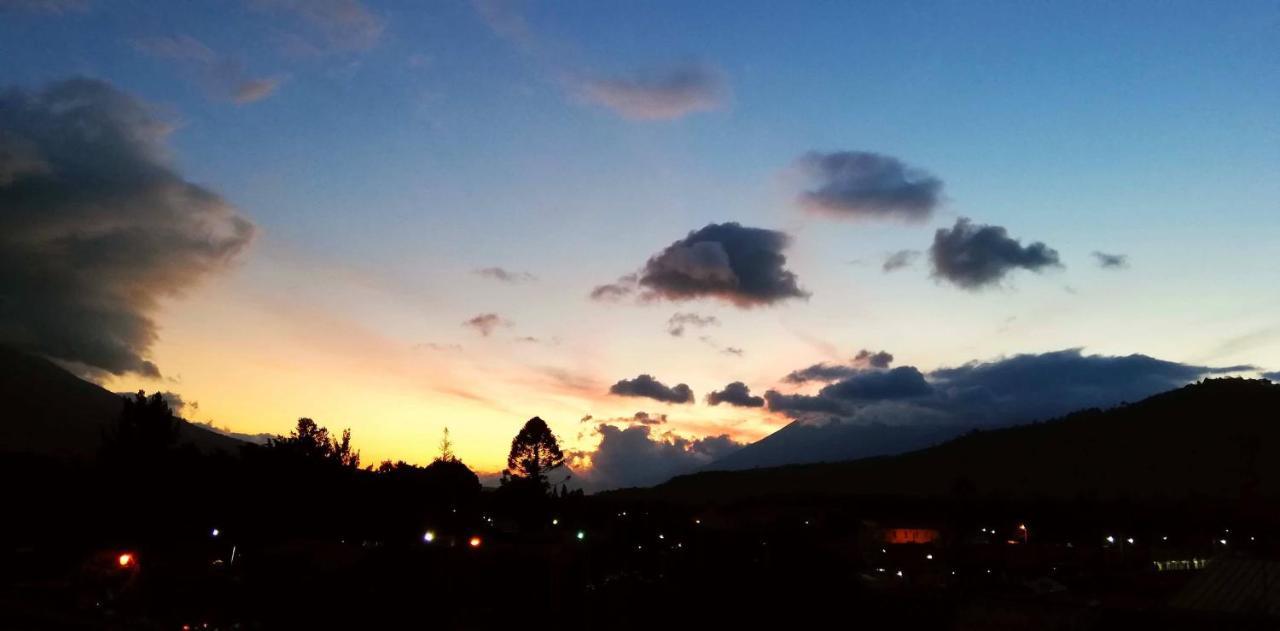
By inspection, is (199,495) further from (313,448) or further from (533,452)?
(533,452)

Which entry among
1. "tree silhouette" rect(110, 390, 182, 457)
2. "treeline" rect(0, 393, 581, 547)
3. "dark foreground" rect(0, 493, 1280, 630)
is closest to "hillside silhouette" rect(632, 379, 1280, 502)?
"dark foreground" rect(0, 493, 1280, 630)

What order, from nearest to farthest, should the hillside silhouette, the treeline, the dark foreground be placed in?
the dark foreground, the treeline, the hillside silhouette

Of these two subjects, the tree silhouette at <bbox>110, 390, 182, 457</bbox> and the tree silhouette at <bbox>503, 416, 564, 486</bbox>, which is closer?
the tree silhouette at <bbox>110, 390, 182, 457</bbox>

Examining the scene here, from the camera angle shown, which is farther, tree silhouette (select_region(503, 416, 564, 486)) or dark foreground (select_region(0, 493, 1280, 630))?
tree silhouette (select_region(503, 416, 564, 486))

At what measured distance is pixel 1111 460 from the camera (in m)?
109

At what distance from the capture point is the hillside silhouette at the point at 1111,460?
93.7m

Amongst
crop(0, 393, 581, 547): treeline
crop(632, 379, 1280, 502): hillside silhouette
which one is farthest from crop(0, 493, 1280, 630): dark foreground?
crop(632, 379, 1280, 502): hillside silhouette

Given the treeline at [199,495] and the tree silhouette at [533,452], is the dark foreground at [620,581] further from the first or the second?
the tree silhouette at [533,452]

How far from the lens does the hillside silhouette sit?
3688 inches

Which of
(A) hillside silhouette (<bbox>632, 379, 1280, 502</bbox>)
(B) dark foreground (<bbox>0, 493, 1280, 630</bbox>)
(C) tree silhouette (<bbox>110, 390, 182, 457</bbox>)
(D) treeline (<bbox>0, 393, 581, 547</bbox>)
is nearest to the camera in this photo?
(B) dark foreground (<bbox>0, 493, 1280, 630</bbox>)

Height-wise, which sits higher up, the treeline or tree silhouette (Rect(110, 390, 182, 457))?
tree silhouette (Rect(110, 390, 182, 457))

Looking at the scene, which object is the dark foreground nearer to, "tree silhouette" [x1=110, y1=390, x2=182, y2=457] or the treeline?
the treeline

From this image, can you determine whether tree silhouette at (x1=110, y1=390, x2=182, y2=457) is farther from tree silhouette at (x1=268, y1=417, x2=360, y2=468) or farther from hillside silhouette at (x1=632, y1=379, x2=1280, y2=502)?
hillside silhouette at (x1=632, y1=379, x2=1280, y2=502)

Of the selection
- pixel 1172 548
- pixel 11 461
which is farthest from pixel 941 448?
pixel 11 461
